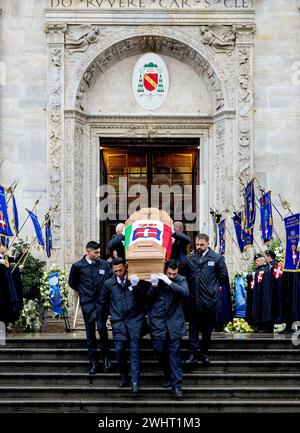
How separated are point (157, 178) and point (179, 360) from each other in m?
10.7

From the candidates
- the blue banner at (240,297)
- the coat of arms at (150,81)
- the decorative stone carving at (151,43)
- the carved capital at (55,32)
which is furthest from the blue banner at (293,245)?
the carved capital at (55,32)

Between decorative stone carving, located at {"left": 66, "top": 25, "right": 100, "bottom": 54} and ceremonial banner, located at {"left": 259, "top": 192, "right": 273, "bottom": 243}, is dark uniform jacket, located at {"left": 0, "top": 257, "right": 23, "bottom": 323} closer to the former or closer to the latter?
ceremonial banner, located at {"left": 259, "top": 192, "right": 273, "bottom": 243}

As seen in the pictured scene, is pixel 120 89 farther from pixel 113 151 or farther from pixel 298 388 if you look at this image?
→ pixel 298 388

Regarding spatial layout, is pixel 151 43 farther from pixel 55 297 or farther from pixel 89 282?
pixel 89 282

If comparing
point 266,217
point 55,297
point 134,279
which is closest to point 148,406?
point 134,279

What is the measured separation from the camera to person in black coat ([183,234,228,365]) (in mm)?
15586

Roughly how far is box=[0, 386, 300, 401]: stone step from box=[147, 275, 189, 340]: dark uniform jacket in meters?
0.89

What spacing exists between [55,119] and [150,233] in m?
9.09

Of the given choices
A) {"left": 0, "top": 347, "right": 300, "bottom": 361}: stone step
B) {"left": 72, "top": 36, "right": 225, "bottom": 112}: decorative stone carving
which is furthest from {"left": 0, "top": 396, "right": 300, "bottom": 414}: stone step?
{"left": 72, "top": 36, "right": 225, "bottom": 112}: decorative stone carving

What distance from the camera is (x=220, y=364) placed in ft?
51.6

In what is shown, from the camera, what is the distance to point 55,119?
2344 cm

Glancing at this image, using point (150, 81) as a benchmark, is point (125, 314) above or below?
below

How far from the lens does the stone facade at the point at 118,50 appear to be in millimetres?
23438
